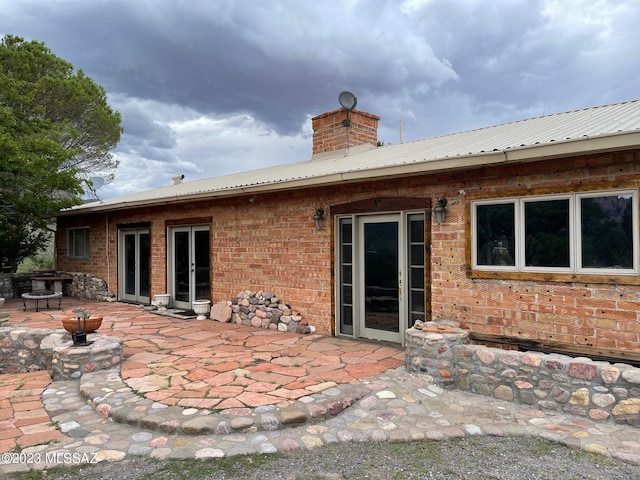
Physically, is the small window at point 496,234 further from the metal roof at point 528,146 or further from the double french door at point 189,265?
the double french door at point 189,265

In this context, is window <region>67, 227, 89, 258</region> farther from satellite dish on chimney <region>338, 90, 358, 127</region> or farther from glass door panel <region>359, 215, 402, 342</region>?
glass door panel <region>359, 215, 402, 342</region>

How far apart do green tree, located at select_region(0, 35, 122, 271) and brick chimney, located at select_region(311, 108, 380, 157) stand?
263 inches

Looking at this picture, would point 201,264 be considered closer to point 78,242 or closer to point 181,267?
point 181,267

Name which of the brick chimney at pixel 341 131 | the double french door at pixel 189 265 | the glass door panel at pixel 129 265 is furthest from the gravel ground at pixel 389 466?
the glass door panel at pixel 129 265

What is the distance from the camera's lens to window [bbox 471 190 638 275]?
426cm

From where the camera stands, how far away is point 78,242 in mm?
12914

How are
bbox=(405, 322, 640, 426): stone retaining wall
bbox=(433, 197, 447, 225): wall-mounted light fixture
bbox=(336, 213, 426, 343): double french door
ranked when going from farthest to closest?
bbox=(336, 213, 426, 343): double french door → bbox=(433, 197, 447, 225): wall-mounted light fixture → bbox=(405, 322, 640, 426): stone retaining wall

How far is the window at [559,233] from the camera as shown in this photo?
14.0ft

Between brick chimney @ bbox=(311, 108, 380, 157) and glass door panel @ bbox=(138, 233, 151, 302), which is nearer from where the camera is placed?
brick chimney @ bbox=(311, 108, 380, 157)

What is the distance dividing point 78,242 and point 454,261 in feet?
38.5

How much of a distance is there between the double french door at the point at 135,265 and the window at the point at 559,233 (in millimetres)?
8162

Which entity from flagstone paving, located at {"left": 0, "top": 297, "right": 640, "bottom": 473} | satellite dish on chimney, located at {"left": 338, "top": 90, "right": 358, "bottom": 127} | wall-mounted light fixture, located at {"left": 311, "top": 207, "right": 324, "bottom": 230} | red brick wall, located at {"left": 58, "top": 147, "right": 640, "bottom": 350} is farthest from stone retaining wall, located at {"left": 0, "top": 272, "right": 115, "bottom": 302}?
satellite dish on chimney, located at {"left": 338, "top": 90, "right": 358, "bottom": 127}

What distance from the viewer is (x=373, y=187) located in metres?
6.29

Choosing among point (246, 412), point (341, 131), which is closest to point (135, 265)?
point (341, 131)
